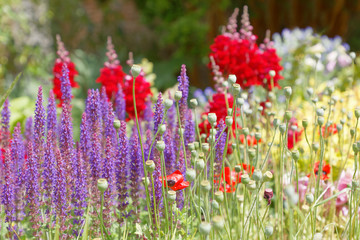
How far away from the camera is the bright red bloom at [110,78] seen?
2.23 m

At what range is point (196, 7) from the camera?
784cm

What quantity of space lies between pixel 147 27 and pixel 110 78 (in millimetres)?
6460

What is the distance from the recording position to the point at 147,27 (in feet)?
27.9

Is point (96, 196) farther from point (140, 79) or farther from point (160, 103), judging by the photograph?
point (140, 79)

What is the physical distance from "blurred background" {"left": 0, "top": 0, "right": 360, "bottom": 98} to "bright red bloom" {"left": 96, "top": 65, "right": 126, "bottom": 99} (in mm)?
3427

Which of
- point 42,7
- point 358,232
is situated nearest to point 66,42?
point 42,7

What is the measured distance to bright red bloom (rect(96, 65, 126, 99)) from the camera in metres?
2.23

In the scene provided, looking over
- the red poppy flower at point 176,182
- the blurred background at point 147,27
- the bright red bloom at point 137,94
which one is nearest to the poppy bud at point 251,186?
the red poppy flower at point 176,182

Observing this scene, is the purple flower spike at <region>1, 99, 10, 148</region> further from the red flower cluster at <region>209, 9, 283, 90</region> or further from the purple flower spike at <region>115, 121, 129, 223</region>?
the red flower cluster at <region>209, 9, 283, 90</region>

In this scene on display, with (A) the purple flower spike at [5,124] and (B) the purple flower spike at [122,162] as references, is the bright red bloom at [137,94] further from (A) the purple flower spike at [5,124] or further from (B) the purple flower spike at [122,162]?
(B) the purple flower spike at [122,162]

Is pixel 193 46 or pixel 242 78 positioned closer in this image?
pixel 242 78

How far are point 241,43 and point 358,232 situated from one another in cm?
132

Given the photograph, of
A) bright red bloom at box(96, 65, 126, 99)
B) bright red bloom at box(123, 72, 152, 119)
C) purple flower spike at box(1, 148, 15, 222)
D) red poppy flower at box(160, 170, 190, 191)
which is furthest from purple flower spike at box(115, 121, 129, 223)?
bright red bloom at box(96, 65, 126, 99)

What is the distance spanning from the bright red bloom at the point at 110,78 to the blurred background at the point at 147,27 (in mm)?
3427
